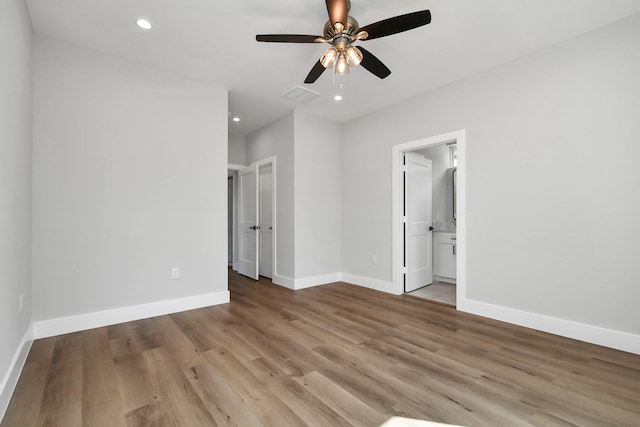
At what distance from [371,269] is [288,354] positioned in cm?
247

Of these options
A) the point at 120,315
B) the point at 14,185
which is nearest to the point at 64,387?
the point at 120,315

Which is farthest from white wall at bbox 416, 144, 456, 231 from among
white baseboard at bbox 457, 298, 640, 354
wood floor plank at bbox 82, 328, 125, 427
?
wood floor plank at bbox 82, 328, 125, 427

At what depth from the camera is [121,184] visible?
2.99m

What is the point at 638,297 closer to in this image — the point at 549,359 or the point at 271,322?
the point at 549,359

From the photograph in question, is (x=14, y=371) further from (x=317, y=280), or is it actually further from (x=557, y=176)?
(x=557, y=176)

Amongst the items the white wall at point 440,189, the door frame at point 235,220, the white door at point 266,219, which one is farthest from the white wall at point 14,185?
the white wall at point 440,189

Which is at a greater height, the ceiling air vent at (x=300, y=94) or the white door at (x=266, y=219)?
the ceiling air vent at (x=300, y=94)

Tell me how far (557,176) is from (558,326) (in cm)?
143

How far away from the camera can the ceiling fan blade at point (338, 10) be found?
75.6 inches

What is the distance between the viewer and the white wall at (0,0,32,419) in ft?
5.40

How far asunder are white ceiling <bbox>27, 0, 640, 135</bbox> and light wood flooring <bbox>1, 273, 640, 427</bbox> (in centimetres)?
279

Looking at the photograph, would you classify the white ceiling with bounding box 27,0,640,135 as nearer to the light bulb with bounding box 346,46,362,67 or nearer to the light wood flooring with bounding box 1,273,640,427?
the light bulb with bounding box 346,46,362,67

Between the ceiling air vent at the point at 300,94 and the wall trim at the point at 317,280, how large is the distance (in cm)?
269

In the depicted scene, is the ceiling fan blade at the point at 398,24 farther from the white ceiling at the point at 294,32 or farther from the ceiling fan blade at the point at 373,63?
the white ceiling at the point at 294,32
